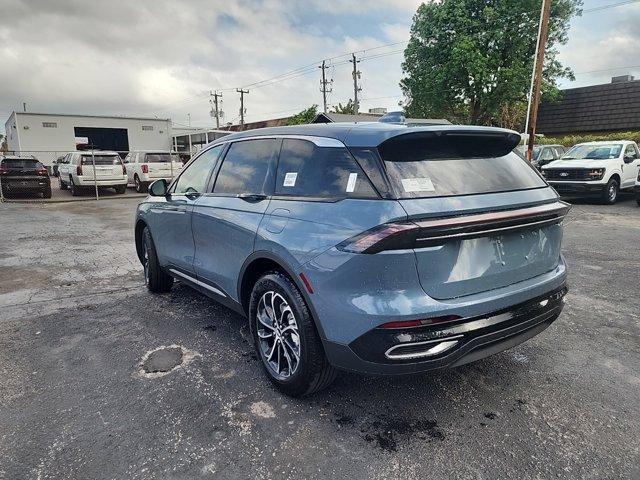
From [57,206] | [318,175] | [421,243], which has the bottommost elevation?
[57,206]

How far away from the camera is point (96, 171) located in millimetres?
17094

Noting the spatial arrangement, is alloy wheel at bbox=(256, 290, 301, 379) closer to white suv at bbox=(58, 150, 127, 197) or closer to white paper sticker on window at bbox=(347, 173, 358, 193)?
white paper sticker on window at bbox=(347, 173, 358, 193)

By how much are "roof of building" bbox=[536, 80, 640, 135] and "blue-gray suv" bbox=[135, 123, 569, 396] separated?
29.5 metres

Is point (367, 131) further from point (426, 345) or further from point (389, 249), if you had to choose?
point (426, 345)

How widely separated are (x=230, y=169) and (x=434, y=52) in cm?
2511

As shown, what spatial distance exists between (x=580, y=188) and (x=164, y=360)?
13159 mm

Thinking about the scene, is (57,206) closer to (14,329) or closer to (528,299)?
(14,329)

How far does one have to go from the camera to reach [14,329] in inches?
163

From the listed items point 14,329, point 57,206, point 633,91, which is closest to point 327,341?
point 14,329

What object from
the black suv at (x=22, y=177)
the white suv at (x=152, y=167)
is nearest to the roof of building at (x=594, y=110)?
the white suv at (x=152, y=167)

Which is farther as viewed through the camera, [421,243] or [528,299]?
[528,299]

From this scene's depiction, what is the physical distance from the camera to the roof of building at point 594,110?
26.4 m

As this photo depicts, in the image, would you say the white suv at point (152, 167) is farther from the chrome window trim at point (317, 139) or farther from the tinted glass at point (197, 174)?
the chrome window trim at point (317, 139)

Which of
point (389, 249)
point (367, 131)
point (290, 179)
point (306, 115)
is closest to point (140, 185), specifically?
point (306, 115)
